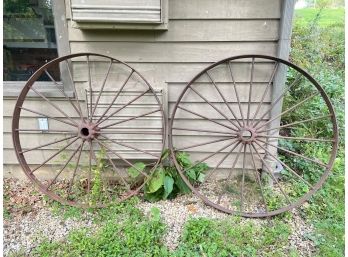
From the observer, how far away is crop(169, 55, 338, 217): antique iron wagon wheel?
208 centimetres

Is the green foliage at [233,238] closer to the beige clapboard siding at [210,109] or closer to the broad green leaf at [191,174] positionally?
the broad green leaf at [191,174]

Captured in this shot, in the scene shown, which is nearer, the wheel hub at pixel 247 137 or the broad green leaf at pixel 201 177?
the wheel hub at pixel 247 137

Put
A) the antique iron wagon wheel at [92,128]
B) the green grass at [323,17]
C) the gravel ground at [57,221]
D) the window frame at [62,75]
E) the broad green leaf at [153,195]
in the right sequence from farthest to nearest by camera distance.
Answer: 1. the green grass at [323,17]
2. the broad green leaf at [153,195]
3. the antique iron wagon wheel at [92,128]
4. the window frame at [62,75]
5. the gravel ground at [57,221]

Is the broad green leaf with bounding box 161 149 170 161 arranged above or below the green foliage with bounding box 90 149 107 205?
above

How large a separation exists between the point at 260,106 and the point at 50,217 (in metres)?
1.60

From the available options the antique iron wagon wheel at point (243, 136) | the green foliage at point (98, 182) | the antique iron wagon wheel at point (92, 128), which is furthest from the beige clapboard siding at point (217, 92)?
the green foliage at point (98, 182)

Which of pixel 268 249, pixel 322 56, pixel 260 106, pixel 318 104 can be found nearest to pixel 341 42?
pixel 322 56

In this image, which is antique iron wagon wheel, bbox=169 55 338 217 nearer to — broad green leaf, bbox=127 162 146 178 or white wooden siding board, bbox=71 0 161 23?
broad green leaf, bbox=127 162 146 178

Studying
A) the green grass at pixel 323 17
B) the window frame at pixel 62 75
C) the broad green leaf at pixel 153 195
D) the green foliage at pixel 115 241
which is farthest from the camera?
the green grass at pixel 323 17

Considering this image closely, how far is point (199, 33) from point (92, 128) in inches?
36.6

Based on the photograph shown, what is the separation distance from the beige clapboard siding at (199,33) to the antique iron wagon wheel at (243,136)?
0.16 m

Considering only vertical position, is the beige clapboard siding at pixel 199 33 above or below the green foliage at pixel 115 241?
above

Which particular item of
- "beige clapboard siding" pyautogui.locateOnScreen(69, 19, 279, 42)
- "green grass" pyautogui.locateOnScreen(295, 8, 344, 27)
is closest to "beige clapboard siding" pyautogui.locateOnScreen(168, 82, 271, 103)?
"beige clapboard siding" pyautogui.locateOnScreen(69, 19, 279, 42)

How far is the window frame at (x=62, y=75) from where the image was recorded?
2.00 meters
